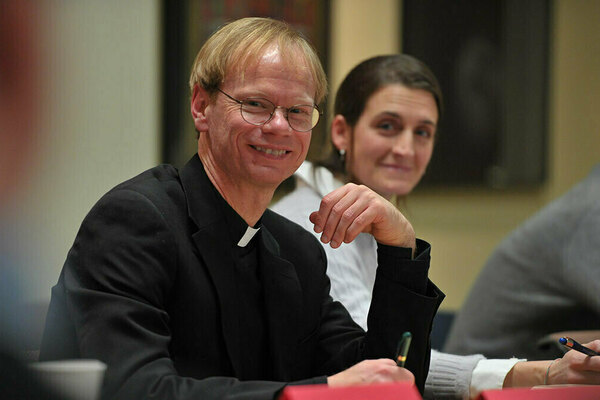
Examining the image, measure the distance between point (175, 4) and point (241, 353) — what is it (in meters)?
3.07

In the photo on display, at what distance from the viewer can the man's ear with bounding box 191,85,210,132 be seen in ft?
4.00

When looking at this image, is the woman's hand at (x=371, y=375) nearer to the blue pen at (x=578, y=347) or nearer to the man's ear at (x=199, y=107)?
the blue pen at (x=578, y=347)

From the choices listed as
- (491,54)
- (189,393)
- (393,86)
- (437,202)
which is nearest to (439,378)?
(189,393)

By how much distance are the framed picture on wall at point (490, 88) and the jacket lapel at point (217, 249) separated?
124 inches

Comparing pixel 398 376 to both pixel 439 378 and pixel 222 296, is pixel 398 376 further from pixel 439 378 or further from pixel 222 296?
pixel 439 378

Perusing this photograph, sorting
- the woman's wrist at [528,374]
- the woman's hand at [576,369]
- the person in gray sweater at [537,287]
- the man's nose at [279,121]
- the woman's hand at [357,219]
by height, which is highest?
the man's nose at [279,121]

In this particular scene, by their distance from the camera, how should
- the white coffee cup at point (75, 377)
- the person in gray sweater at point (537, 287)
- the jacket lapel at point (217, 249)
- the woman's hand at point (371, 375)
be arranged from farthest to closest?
the person in gray sweater at point (537, 287) → the jacket lapel at point (217, 249) → the woman's hand at point (371, 375) → the white coffee cup at point (75, 377)

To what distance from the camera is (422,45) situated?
4.17 m

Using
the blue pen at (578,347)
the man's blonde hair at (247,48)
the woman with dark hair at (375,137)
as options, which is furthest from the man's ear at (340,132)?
the blue pen at (578,347)

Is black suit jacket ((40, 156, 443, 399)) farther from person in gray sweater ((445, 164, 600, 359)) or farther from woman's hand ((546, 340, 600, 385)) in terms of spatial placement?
person in gray sweater ((445, 164, 600, 359))

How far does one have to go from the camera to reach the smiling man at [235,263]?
3.18 feet

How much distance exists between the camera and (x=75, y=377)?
784mm

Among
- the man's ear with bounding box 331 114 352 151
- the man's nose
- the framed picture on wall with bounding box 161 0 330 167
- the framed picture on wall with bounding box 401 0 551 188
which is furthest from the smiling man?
the framed picture on wall with bounding box 401 0 551 188

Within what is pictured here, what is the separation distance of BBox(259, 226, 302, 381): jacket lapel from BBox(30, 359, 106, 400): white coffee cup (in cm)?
33
